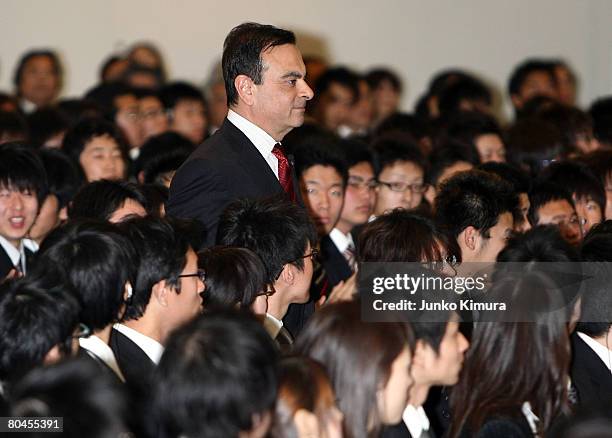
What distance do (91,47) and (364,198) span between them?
13.1 ft

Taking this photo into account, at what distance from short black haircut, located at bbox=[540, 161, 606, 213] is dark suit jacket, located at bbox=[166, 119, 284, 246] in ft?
4.81

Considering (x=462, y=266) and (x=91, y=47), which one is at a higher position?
(x=91, y=47)

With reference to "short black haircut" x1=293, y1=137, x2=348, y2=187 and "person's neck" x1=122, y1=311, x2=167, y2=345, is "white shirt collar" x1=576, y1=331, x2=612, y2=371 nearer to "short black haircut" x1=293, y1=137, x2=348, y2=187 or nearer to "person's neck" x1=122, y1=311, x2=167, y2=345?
"person's neck" x1=122, y1=311, x2=167, y2=345

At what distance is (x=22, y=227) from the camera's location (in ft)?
13.1

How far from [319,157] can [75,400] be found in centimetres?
276

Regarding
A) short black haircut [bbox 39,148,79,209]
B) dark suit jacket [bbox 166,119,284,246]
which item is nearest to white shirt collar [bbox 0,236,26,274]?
short black haircut [bbox 39,148,79,209]

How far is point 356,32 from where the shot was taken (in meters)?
8.58

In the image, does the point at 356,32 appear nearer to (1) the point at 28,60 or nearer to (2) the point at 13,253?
(1) the point at 28,60

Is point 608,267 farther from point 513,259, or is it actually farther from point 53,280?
point 53,280

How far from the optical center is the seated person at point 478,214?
374cm

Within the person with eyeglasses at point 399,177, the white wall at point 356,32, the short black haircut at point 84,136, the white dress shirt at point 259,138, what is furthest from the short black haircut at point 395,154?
the white wall at point 356,32

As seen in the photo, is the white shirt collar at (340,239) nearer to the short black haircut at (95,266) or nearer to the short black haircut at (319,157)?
the short black haircut at (319,157)

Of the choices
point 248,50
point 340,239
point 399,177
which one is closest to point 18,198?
point 248,50

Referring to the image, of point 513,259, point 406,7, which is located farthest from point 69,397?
point 406,7
